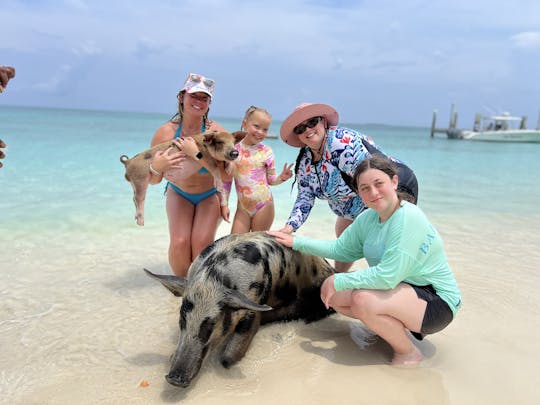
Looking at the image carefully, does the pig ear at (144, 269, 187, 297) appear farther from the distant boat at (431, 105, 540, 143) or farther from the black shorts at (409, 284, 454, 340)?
the distant boat at (431, 105, 540, 143)

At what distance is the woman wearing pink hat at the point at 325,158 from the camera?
393 cm

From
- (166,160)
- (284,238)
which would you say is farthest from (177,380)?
(166,160)

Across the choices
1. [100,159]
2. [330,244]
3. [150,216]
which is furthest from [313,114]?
[100,159]

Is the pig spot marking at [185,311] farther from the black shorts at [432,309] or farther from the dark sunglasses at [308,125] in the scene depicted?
the dark sunglasses at [308,125]

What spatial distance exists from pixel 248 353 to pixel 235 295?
0.72 m

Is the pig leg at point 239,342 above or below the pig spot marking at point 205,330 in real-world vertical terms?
below

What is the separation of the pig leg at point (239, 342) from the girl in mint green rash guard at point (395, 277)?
0.58 metres

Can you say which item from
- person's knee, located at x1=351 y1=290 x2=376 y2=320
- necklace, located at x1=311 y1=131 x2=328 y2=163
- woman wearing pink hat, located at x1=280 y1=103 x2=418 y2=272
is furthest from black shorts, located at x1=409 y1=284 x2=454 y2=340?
necklace, located at x1=311 y1=131 x2=328 y2=163

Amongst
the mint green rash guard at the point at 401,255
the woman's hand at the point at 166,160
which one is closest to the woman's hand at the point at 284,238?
the mint green rash guard at the point at 401,255

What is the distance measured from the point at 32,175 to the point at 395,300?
1123cm

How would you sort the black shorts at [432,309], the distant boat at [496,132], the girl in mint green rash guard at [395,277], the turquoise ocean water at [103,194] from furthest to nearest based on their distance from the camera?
1. the distant boat at [496,132]
2. the turquoise ocean water at [103,194]
3. the black shorts at [432,309]
4. the girl in mint green rash guard at [395,277]

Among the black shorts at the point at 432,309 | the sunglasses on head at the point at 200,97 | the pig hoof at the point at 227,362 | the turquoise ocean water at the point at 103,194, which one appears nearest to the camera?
the black shorts at the point at 432,309

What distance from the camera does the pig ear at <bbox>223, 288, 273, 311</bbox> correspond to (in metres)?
2.86

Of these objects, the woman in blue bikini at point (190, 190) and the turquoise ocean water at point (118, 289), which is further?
the woman in blue bikini at point (190, 190)
